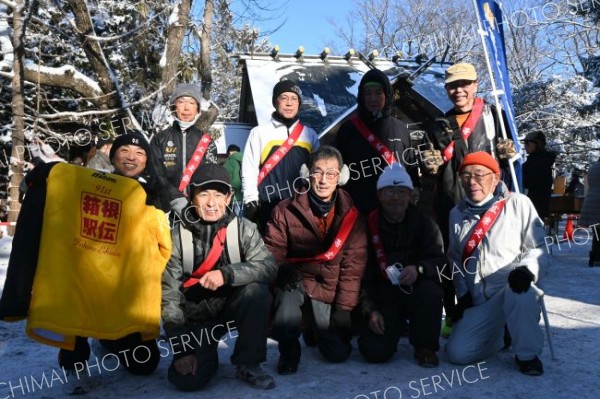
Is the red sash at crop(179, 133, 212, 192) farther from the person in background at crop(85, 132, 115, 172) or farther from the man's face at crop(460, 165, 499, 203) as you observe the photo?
the man's face at crop(460, 165, 499, 203)

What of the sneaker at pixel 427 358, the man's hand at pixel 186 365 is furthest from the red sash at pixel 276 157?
the sneaker at pixel 427 358

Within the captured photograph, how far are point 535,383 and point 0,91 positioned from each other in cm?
1588

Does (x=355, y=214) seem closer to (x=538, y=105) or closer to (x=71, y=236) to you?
(x=71, y=236)

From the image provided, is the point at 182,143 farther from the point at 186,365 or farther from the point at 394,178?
the point at 186,365

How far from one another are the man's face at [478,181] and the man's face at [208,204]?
169 cm

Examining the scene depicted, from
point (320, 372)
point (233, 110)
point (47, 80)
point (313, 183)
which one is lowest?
point (320, 372)

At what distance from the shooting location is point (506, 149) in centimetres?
410

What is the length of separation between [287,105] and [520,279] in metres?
2.25

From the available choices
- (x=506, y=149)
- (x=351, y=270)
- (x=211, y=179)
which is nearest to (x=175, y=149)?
(x=211, y=179)

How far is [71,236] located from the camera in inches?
118

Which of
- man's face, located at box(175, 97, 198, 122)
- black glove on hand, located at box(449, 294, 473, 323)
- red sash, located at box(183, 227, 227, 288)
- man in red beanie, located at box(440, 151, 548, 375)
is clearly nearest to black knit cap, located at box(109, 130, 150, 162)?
man's face, located at box(175, 97, 198, 122)

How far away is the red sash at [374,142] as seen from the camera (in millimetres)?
4324

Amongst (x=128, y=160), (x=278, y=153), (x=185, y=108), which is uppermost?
(x=185, y=108)

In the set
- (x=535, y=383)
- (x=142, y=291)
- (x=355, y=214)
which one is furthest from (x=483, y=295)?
(x=142, y=291)
